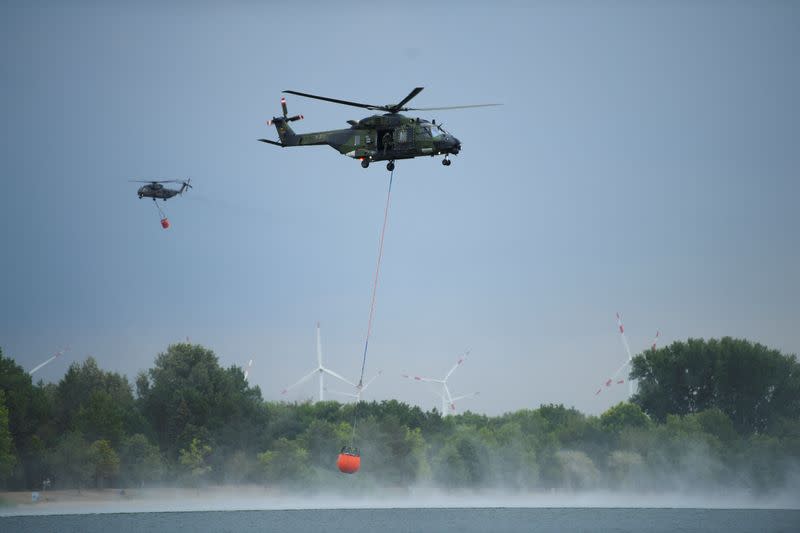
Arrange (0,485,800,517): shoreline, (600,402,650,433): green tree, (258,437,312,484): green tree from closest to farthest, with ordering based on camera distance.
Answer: (0,485,800,517): shoreline → (258,437,312,484): green tree → (600,402,650,433): green tree

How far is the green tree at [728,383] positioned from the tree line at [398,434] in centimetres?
20

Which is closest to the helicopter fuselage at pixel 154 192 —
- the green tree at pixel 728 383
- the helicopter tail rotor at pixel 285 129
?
the helicopter tail rotor at pixel 285 129

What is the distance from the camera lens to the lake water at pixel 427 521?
112938mm

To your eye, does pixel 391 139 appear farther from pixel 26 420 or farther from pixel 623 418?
pixel 623 418

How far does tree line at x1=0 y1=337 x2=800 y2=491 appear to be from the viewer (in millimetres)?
133500

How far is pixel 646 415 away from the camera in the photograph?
6344 inches

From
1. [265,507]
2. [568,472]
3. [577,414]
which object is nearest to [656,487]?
[568,472]

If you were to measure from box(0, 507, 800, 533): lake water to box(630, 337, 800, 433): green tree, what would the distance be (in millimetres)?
28265

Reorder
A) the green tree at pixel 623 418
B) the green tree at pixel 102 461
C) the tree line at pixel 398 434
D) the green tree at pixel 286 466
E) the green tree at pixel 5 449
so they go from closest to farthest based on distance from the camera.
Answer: the green tree at pixel 5 449 → the green tree at pixel 102 461 → the tree line at pixel 398 434 → the green tree at pixel 286 466 → the green tree at pixel 623 418

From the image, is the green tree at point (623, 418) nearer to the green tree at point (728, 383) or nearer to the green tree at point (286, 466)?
the green tree at point (728, 383)

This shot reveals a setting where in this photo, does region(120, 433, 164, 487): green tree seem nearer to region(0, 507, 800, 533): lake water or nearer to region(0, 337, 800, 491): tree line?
region(0, 337, 800, 491): tree line

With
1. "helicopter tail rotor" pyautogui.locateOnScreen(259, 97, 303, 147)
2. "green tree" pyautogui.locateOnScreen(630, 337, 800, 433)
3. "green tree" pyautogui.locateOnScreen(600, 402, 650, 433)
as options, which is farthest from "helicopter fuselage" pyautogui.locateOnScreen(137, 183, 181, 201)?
"green tree" pyautogui.locateOnScreen(630, 337, 800, 433)

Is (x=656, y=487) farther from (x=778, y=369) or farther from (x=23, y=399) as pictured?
(x=23, y=399)

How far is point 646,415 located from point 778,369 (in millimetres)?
19499
